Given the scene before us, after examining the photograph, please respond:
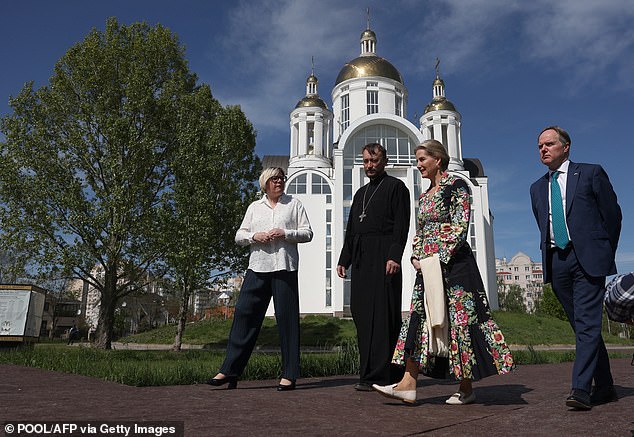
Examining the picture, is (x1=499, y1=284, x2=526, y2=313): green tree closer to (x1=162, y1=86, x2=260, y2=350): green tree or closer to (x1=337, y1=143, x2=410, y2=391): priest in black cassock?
(x1=162, y1=86, x2=260, y2=350): green tree

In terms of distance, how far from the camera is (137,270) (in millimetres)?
18047

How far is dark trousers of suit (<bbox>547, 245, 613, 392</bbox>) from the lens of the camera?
3.36m

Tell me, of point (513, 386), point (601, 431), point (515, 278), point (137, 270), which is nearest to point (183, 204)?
point (137, 270)

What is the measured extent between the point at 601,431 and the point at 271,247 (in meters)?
3.18

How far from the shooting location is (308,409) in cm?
320

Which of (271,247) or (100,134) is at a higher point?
(100,134)

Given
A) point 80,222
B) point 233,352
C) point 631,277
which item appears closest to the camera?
point 631,277

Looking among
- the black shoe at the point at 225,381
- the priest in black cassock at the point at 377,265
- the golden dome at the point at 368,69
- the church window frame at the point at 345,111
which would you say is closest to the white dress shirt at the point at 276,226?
the priest in black cassock at the point at 377,265

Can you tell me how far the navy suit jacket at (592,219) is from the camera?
350 centimetres

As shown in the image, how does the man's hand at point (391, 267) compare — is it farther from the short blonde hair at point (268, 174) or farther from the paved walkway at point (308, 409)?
the short blonde hair at point (268, 174)

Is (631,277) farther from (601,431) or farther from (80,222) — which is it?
(80,222)

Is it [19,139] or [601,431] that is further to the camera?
[19,139]

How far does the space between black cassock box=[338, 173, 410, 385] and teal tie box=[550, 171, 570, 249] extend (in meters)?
1.27

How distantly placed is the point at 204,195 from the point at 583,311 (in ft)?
51.8
